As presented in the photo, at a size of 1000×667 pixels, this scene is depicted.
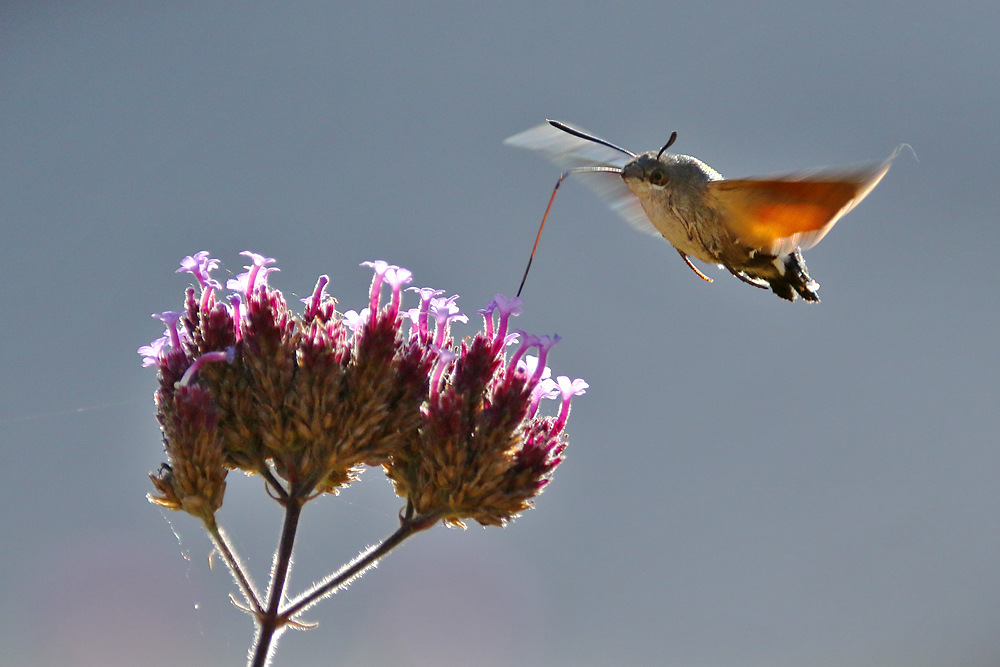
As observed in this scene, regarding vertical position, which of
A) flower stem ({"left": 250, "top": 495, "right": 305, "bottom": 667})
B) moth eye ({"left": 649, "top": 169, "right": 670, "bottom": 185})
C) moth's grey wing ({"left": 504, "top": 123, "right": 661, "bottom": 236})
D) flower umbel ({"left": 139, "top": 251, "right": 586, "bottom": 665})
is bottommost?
flower stem ({"left": 250, "top": 495, "right": 305, "bottom": 667})

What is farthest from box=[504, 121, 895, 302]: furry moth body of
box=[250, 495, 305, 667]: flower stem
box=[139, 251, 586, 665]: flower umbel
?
box=[250, 495, 305, 667]: flower stem

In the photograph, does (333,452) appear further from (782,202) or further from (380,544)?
(782,202)

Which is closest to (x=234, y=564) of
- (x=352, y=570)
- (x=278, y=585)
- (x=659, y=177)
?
(x=278, y=585)

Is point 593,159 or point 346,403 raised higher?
point 593,159

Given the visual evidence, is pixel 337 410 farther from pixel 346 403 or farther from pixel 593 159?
pixel 593 159

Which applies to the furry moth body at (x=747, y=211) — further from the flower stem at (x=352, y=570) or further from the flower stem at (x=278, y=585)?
the flower stem at (x=278, y=585)

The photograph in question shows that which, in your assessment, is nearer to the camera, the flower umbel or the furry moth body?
the furry moth body

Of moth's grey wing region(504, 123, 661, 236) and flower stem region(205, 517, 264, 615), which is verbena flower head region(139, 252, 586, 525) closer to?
flower stem region(205, 517, 264, 615)
